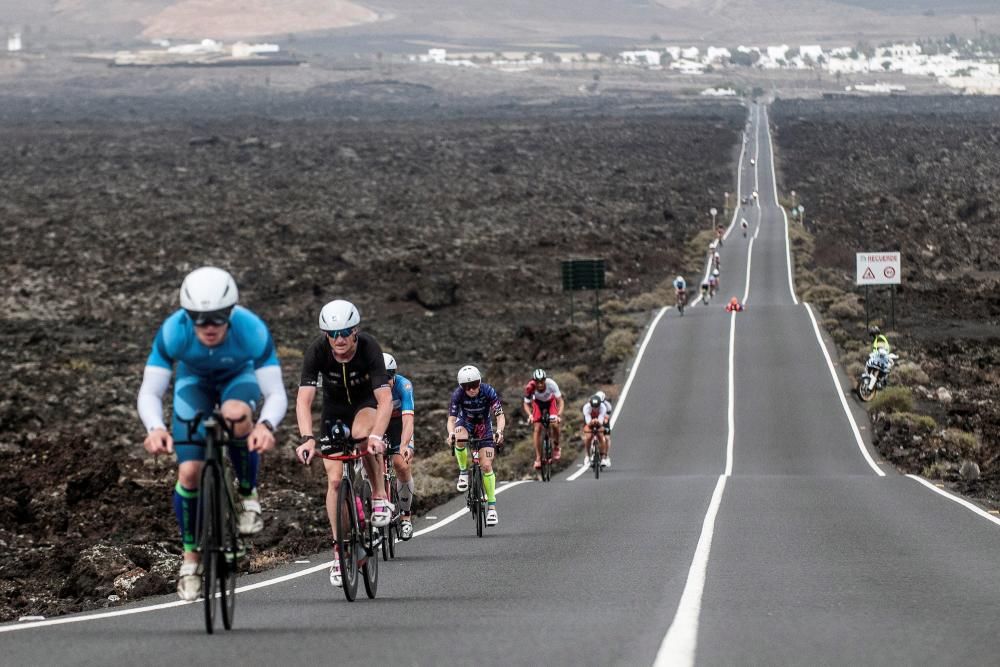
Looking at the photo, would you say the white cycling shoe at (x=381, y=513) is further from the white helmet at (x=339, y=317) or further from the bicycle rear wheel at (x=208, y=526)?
the bicycle rear wheel at (x=208, y=526)

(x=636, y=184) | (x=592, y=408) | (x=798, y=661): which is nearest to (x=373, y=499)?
(x=798, y=661)

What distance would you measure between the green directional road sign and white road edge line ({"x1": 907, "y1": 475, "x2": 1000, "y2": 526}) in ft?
93.7

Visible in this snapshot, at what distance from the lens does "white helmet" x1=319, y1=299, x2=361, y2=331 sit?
11.7 m

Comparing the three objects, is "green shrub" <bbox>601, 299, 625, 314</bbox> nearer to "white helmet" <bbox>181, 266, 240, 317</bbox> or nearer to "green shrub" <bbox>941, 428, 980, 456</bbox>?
"green shrub" <bbox>941, 428, 980, 456</bbox>

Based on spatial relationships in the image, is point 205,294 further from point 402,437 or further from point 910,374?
point 910,374

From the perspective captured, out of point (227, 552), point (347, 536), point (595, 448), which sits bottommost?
point (595, 448)

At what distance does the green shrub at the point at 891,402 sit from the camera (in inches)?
1698

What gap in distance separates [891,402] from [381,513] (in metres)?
32.9

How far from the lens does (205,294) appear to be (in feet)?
30.6

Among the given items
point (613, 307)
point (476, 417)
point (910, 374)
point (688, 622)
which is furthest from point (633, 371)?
point (688, 622)

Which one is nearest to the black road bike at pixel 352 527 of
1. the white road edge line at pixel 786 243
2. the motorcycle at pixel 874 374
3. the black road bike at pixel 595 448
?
the black road bike at pixel 595 448

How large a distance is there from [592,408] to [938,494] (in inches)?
294

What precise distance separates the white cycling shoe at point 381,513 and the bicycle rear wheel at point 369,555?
0.05 metres

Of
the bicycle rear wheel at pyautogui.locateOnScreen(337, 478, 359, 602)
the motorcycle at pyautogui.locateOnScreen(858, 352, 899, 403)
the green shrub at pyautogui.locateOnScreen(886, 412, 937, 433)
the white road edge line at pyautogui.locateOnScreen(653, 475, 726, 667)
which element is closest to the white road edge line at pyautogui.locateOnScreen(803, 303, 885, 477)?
the motorcycle at pyautogui.locateOnScreen(858, 352, 899, 403)
